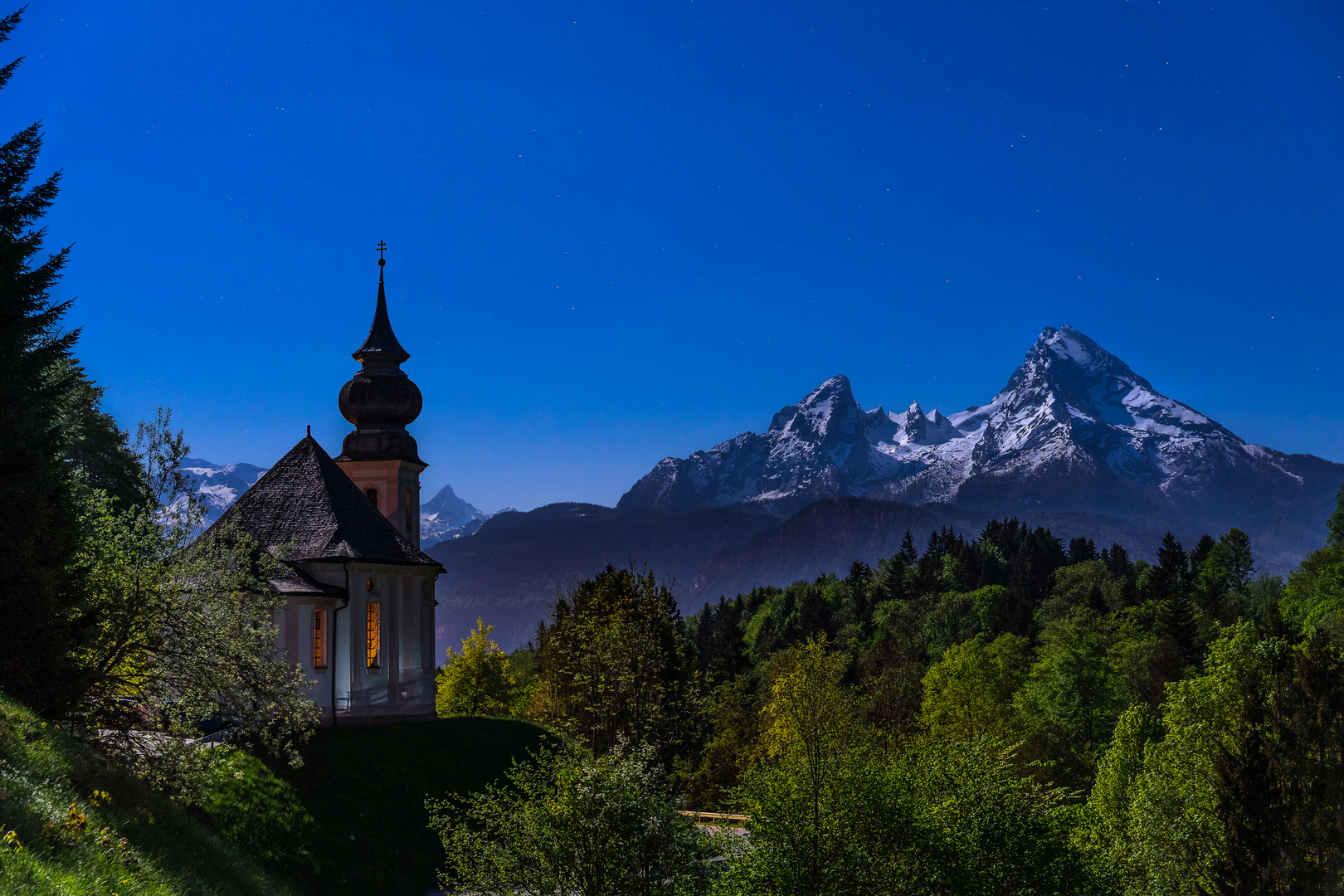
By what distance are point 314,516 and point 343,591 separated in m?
4.09

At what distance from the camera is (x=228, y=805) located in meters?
32.7

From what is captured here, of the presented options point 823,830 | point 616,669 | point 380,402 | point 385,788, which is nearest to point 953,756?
point 823,830

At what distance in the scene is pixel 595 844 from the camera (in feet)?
79.2

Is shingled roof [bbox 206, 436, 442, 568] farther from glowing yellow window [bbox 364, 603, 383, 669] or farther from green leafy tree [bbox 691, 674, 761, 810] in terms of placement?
green leafy tree [bbox 691, 674, 761, 810]

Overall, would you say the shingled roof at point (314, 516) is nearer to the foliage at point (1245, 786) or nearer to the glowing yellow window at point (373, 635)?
the glowing yellow window at point (373, 635)

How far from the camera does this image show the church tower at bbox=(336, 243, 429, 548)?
60031 mm

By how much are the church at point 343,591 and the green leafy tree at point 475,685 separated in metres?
24.4

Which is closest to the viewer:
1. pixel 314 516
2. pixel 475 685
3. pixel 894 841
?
pixel 894 841

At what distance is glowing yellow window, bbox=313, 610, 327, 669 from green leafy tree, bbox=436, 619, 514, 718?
30.4m

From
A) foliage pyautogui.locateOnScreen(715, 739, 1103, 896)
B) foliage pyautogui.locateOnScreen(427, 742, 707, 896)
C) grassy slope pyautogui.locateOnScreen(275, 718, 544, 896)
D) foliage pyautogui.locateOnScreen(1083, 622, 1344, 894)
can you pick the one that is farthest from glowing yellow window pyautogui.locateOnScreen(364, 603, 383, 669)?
foliage pyautogui.locateOnScreen(1083, 622, 1344, 894)

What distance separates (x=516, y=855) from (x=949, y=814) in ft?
38.5

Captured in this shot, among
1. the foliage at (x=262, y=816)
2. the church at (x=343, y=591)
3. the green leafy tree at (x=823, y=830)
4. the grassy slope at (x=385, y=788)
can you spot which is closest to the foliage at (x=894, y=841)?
the green leafy tree at (x=823, y=830)

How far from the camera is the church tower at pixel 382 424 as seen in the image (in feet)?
197

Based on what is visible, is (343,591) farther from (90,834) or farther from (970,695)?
(970,695)
